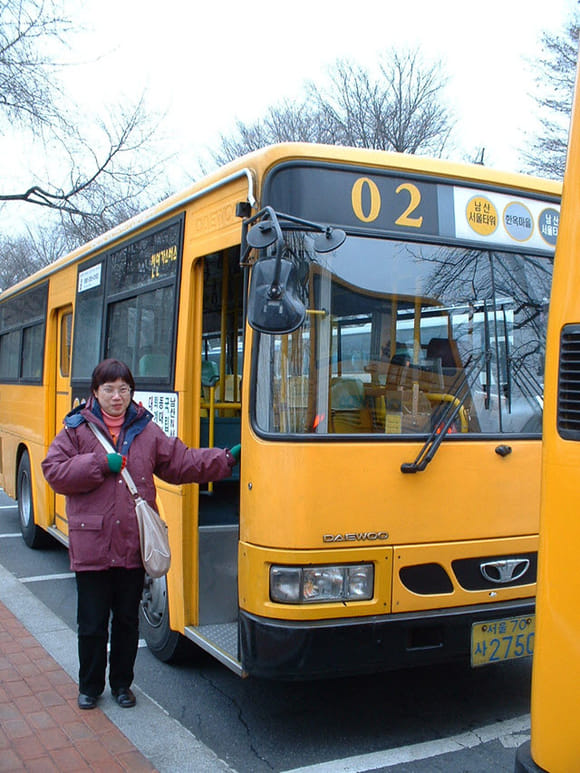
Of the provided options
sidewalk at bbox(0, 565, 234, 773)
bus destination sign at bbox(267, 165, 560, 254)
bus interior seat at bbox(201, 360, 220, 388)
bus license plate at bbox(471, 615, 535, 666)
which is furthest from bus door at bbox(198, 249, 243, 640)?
bus license plate at bbox(471, 615, 535, 666)

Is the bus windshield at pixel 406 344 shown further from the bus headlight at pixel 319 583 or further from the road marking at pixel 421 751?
the road marking at pixel 421 751

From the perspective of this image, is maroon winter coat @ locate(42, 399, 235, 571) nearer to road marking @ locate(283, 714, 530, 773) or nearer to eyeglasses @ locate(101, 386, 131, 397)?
eyeglasses @ locate(101, 386, 131, 397)

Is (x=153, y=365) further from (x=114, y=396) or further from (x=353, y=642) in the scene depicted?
(x=353, y=642)

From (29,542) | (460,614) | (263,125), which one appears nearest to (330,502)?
(460,614)

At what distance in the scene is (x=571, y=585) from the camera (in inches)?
87.9

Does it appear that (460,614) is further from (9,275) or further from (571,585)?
(9,275)

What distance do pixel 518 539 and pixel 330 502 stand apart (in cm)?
105

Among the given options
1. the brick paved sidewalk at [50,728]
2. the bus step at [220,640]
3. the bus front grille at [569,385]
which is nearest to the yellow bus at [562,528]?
the bus front grille at [569,385]

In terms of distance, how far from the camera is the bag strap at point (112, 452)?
4082 mm

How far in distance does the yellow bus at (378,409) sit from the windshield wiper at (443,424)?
10 mm

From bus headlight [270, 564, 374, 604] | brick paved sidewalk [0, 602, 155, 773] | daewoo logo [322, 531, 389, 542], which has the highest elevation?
daewoo logo [322, 531, 389, 542]

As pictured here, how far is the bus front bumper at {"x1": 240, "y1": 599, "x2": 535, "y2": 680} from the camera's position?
356 cm

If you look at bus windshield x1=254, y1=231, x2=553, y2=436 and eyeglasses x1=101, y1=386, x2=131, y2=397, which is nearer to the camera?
bus windshield x1=254, y1=231, x2=553, y2=436

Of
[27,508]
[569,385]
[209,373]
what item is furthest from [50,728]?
[27,508]
